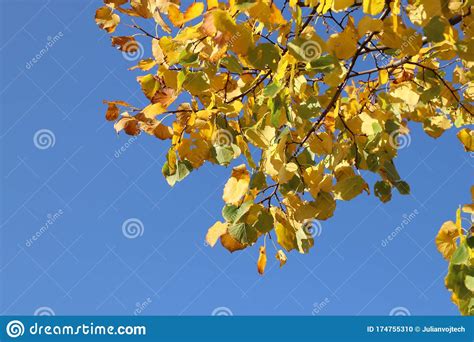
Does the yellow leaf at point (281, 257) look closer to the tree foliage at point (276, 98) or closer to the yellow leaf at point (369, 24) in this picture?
the tree foliage at point (276, 98)

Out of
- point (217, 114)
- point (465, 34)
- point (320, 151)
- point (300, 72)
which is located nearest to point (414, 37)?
point (465, 34)

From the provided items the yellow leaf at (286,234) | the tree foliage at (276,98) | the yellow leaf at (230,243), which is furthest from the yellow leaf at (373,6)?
the yellow leaf at (230,243)

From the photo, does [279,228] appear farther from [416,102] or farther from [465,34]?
[465,34]

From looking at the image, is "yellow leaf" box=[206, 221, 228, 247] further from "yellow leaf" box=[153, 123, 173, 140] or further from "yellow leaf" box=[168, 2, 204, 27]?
"yellow leaf" box=[168, 2, 204, 27]

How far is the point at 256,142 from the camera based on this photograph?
209cm

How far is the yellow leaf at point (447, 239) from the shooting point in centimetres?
228

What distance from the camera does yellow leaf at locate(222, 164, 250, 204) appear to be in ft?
7.23

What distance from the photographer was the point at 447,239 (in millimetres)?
2297

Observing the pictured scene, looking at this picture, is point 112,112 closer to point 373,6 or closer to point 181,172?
point 181,172
